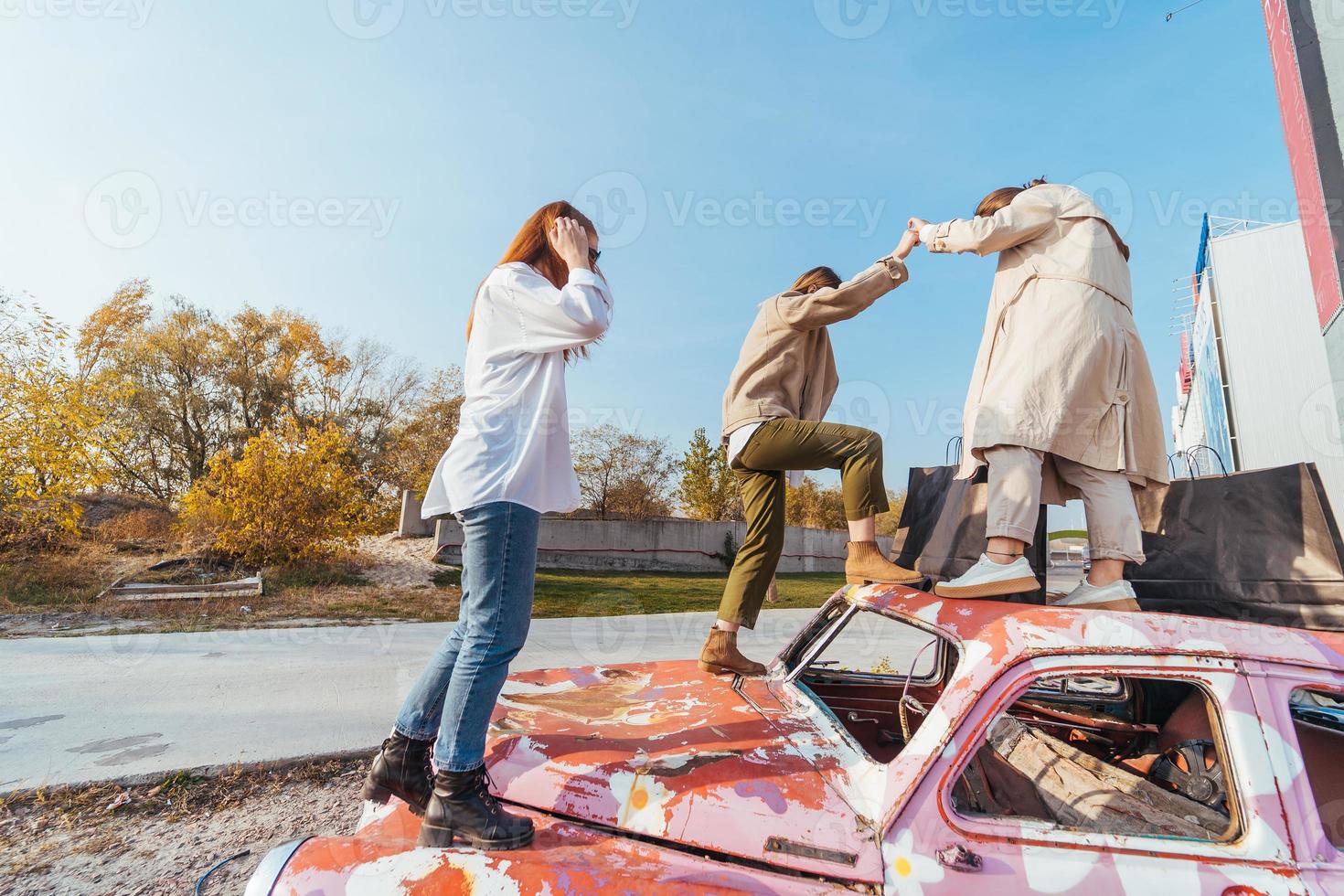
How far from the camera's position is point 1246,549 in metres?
2.29

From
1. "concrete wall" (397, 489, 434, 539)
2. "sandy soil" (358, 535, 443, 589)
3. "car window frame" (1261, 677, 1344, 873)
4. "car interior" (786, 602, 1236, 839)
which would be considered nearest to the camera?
"car window frame" (1261, 677, 1344, 873)

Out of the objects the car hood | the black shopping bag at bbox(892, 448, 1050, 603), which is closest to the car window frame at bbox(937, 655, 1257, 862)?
the car hood

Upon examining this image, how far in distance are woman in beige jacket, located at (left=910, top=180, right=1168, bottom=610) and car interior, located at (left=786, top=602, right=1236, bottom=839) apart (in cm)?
44

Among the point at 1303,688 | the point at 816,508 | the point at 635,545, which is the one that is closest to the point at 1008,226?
the point at 1303,688

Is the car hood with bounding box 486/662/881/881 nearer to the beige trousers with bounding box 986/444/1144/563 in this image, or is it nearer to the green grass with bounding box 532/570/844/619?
the beige trousers with bounding box 986/444/1144/563

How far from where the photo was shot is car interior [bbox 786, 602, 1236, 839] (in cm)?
200

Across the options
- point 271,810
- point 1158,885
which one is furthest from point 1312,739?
point 271,810

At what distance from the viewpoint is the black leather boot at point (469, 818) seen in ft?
5.49

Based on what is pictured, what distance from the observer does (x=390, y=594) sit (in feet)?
37.7

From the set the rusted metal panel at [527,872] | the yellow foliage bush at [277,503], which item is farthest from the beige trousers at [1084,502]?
the yellow foliage bush at [277,503]

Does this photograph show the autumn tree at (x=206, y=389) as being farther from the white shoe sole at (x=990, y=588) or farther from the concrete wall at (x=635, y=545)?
the white shoe sole at (x=990, y=588)

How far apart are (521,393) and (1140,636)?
1752 millimetres

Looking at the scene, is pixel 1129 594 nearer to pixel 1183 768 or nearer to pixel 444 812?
pixel 1183 768

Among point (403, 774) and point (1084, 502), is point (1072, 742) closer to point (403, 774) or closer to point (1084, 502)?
point (1084, 502)
